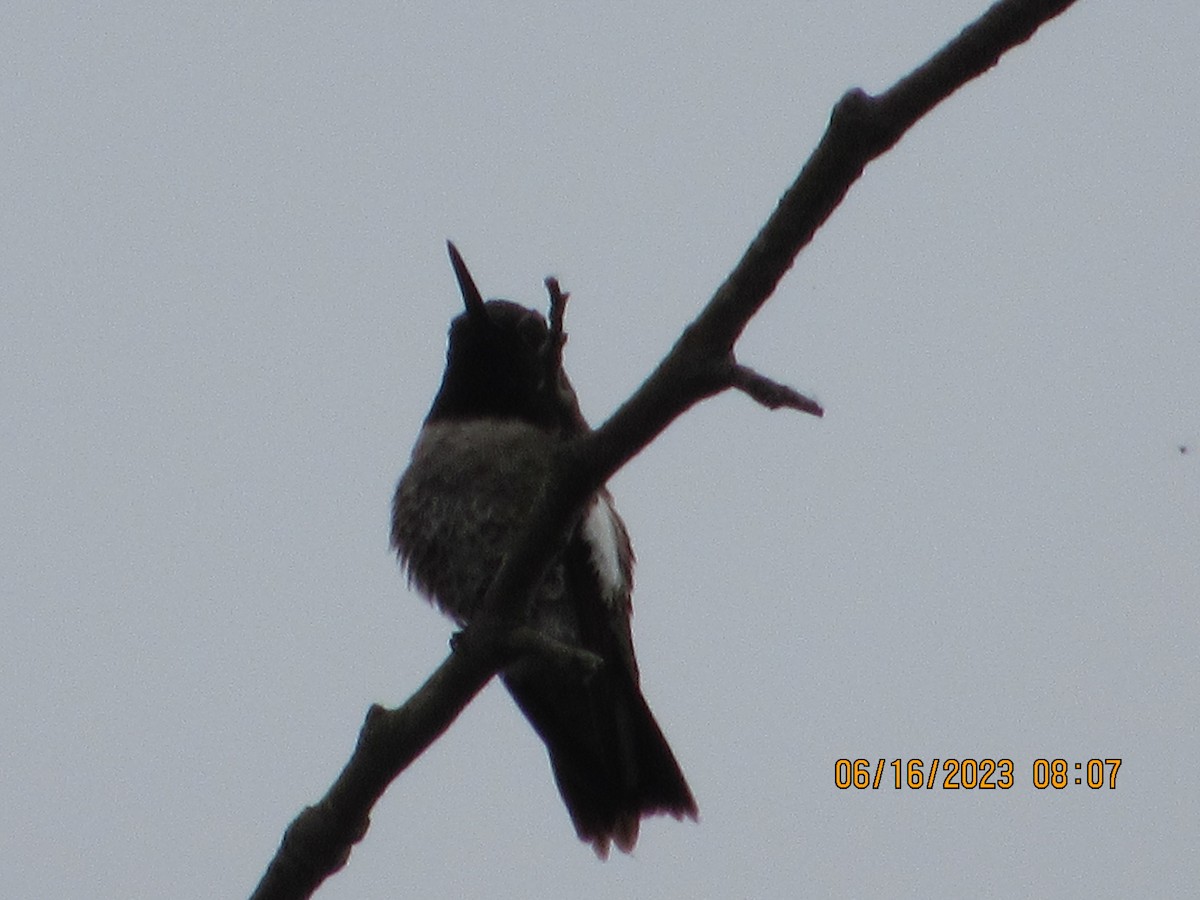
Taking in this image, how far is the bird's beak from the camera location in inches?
208

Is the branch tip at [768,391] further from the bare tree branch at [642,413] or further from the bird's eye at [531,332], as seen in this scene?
the bird's eye at [531,332]

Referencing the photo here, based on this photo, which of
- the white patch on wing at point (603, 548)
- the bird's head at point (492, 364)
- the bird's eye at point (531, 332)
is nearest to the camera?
the white patch on wing at point (603, 548)

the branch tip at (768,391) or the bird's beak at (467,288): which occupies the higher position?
the bird's beak at (467,288)

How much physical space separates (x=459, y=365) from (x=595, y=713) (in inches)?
58.8

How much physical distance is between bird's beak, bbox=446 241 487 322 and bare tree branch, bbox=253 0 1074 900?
2.20 m

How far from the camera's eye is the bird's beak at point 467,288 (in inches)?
208

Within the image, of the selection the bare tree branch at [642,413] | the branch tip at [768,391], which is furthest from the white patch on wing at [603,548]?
the branch tip at [768,391]

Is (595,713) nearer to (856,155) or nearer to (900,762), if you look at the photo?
(900,762)

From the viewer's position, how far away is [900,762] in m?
6.30

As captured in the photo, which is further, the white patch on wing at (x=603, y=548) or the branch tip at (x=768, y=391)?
the white patch on wing at (x=603, y=548)

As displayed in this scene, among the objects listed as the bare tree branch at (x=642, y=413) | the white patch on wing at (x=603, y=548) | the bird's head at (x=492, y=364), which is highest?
the bird's head at (x=492, y=364)

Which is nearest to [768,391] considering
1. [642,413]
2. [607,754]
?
[642,413]

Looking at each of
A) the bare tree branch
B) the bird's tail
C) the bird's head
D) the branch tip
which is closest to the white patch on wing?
the bird's tail

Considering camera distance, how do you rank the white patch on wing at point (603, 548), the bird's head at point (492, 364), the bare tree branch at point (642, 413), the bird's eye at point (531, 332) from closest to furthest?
the bare tree branch at point (642, 413) → the white patch on wing at point (603, 548) → the bird's head at point (492, 364) → the bird's eye at point (531, 332)
